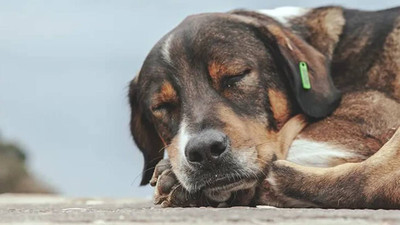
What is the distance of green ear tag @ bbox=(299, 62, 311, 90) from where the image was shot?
5.32m

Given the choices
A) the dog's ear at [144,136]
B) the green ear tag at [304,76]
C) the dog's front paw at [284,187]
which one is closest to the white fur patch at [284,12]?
the green ear tag at [304,76]

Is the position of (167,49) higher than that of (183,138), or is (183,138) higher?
(167,49)

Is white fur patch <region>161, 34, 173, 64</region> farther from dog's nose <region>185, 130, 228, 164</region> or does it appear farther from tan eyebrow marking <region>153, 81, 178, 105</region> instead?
dog's nose <region>185, 130, 228, 164</region>

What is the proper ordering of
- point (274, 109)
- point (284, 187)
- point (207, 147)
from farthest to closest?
point (274, 109) < point (207, 147) < point (284, 187)

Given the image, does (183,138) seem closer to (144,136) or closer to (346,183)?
(346,183)

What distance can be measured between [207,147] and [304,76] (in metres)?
1.14

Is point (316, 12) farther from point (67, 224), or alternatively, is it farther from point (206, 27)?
point (67, 224)

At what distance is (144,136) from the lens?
600cm

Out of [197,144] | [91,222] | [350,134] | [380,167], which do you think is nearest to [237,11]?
[350,134]

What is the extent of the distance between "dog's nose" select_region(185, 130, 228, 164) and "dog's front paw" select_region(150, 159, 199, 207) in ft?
0.64

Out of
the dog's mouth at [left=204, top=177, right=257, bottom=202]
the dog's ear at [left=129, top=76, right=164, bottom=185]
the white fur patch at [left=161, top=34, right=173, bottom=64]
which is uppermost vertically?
the white fur patch at [left=161, top=34, right=173, bottom=64]

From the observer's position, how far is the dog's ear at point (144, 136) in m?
5.91

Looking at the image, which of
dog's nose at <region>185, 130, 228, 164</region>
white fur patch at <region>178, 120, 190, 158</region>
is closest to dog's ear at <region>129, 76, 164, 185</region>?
white fur patch at <region>178, 120, 190, 158</region>

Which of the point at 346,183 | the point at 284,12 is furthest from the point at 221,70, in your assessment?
the point at 346,183
